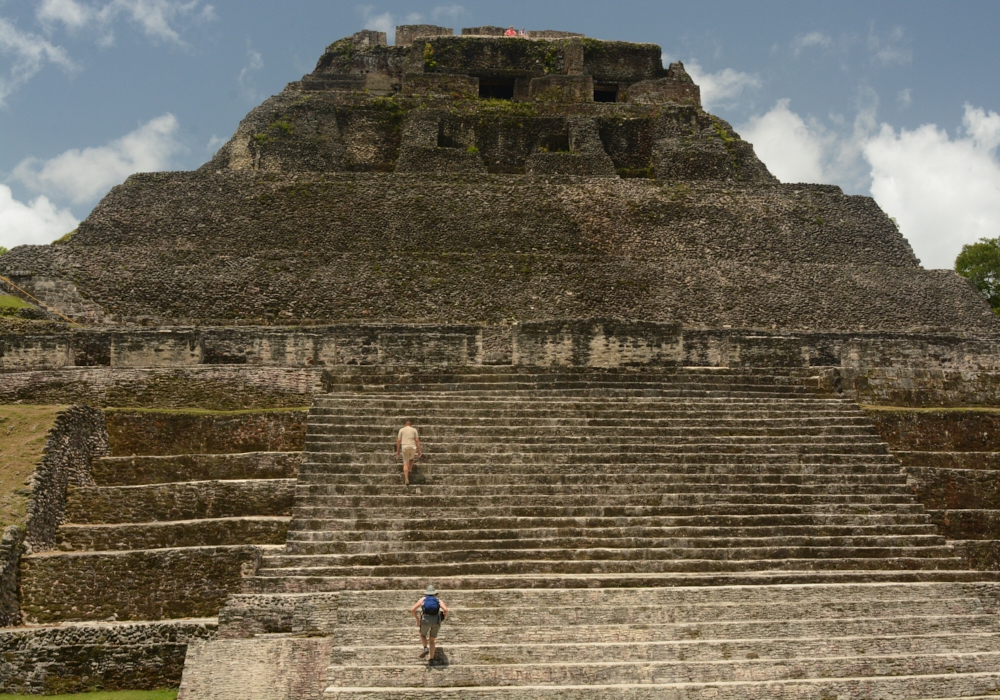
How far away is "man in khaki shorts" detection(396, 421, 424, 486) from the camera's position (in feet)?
31.1

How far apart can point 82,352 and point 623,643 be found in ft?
29.4

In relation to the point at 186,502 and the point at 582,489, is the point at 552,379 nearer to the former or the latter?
the point at 582,489

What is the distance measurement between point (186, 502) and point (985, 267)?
23515 millimetres

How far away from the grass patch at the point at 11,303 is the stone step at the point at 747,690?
34.8 feet

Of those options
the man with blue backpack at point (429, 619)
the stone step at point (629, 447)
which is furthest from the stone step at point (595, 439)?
the man with blue backpack at point (429, 619)

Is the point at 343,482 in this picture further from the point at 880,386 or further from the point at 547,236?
the point at 547,236

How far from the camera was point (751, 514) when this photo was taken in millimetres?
9320

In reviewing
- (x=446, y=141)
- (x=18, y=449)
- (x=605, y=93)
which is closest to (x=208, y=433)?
(x=18, y=449)

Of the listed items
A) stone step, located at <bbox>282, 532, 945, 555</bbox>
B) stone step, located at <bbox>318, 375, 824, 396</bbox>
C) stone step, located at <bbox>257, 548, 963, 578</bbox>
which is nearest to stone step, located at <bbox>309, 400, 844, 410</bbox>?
stone step, located at <bbox>318, 375, 824, 396</bbox>

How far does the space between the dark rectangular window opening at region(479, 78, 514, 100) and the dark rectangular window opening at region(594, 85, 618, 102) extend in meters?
2.31

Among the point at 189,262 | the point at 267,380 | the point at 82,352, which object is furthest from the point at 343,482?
the point at 189,262

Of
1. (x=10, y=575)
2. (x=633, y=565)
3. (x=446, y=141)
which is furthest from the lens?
(x=446, y=141)

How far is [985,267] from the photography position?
997 inches

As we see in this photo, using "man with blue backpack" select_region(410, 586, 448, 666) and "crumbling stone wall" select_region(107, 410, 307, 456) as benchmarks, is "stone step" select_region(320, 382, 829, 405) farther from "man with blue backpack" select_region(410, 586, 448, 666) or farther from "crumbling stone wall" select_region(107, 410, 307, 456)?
"man with blue backpack" select_region(410, 586, 448, 666)
